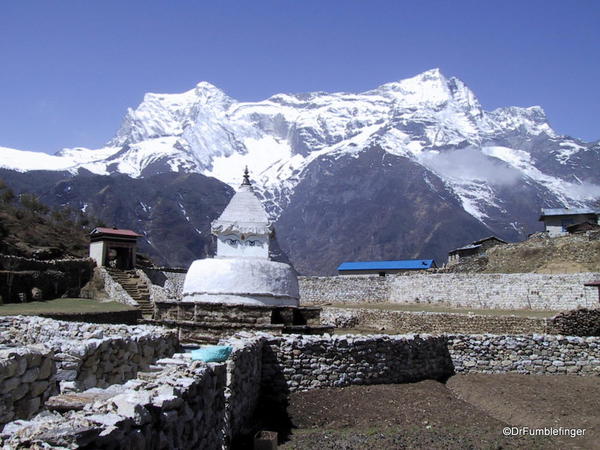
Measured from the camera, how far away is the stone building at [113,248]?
147 feet

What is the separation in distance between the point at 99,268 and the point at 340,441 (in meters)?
35.9

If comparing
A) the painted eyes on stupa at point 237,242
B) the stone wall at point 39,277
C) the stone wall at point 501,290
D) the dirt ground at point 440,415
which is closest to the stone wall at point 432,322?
the painted eyes on stupa at point 237,242

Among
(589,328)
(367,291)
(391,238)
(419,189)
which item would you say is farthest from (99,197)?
(589,328)

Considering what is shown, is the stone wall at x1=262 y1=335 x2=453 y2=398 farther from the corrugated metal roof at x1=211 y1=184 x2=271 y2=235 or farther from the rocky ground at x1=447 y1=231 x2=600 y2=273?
the rocky ground at x1=447 y1=231 x2=600 y2=273

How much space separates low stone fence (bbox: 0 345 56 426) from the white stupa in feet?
42.5

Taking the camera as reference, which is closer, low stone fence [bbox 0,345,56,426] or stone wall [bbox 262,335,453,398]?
low stone fence [bbox 0,345,56,426]

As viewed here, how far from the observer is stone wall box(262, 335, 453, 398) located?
1247 centimetres

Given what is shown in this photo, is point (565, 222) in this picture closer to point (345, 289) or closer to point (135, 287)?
point (345, 289)

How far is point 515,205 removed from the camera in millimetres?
166875

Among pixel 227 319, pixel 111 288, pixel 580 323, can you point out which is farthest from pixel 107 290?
pixel 580 323

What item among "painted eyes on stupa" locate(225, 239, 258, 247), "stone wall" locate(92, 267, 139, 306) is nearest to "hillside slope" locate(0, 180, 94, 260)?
"stone wall" locate(92, 267, 139, 306)

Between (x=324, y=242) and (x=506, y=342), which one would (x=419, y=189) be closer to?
(x=324, y=242)

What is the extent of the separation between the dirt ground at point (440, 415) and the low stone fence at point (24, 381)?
3827 millimetres

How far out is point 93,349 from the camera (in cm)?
945
